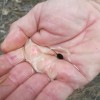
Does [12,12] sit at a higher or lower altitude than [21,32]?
lower

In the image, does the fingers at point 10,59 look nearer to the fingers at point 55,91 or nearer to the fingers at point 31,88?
the fingers at point 31,88

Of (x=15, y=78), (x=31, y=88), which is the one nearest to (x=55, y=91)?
(x=31, y=88)

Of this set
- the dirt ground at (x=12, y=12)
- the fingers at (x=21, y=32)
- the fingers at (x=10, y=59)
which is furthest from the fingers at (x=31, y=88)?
the dirt ground at (x=12, y=12)

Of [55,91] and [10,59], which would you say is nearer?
[55,91]

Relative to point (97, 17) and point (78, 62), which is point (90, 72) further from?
point (97, 17)

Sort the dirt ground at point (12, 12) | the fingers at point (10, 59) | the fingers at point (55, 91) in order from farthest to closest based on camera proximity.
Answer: the dirt ground at point (12, 12) → the fingers at point (10, 59) → the fingers at point (55, 91)

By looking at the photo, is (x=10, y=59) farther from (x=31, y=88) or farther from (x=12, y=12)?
(x=12, y=12)

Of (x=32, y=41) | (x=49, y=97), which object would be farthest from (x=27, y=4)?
(x=49, y=97)
